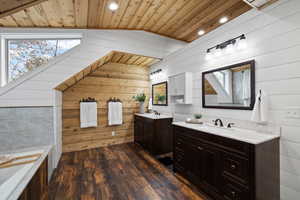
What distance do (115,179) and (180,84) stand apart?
225 cm

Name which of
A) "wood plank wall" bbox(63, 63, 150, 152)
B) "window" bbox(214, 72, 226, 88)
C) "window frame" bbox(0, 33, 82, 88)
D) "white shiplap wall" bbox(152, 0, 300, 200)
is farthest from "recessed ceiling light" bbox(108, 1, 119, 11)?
"window" bbox(214, 72, 226, 88)

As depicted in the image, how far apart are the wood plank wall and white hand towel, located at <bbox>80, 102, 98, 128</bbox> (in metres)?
0.15

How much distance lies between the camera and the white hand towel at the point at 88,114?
3.47 meters

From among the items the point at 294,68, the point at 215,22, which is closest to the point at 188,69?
the point at 215,22

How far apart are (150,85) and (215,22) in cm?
246

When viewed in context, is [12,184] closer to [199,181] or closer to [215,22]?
[199,181]

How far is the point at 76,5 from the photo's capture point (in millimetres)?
2123

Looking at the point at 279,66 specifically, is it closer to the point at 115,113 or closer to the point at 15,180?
the point at 15,180

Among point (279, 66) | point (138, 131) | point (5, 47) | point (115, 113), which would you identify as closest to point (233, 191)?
point (279, 66)

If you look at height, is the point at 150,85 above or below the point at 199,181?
above

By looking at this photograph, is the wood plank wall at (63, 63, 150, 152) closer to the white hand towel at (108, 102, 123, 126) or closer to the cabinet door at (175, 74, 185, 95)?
the white hand towel at (108, 102, 123, 126)

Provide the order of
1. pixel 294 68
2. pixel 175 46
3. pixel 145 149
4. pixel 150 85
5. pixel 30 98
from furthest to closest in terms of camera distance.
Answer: pixel 150 85 → pixel 175 46 → pixel 145 149 → pixel 30 98 → pixel 294 68

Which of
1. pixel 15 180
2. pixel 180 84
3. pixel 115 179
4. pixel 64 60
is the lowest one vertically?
pixel 115 179

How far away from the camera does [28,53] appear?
8.50ft
